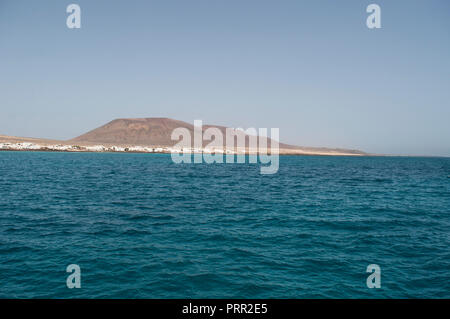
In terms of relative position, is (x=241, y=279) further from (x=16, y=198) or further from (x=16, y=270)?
(x=16, y=198)

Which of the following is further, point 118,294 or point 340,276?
point 340,276

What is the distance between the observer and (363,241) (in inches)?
589

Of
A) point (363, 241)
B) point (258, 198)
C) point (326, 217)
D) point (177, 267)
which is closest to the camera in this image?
point (177, 267)

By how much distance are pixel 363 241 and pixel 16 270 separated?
54.8ft

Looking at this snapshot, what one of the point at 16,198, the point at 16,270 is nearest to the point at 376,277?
the point at 16,270

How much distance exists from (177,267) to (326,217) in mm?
13099
